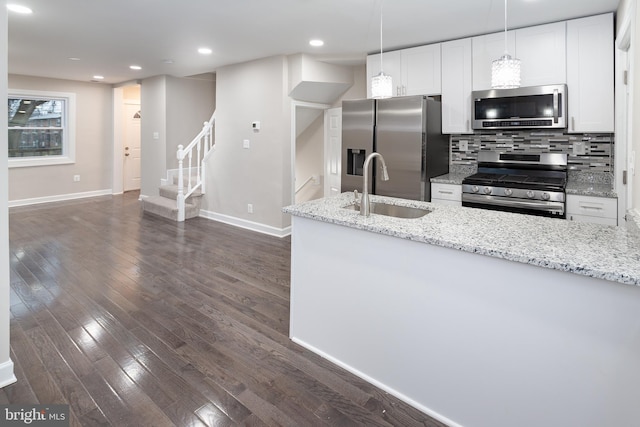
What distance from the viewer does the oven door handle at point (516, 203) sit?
3.39 m

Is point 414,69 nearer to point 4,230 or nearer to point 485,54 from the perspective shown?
point 485,54

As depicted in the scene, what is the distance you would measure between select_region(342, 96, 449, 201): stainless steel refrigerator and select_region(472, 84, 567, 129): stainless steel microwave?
1.59 ft

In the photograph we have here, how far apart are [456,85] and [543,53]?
81cm

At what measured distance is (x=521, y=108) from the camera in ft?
12.0

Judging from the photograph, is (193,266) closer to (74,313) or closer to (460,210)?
(74,313)

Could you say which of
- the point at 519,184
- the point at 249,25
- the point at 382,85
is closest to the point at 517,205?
the point at 519,184

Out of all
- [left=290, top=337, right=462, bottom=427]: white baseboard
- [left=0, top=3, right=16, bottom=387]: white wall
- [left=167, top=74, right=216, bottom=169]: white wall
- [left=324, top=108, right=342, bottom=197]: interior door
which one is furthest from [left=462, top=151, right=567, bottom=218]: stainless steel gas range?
[left=167, top=74, right=216, bottom=169]: white wall

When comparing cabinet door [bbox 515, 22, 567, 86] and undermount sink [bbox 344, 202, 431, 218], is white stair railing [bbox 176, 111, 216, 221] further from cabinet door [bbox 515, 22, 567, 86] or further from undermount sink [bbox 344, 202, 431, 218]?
cabinet door [bbox 515, 22, 567, 86]

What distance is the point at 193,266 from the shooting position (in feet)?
13.2

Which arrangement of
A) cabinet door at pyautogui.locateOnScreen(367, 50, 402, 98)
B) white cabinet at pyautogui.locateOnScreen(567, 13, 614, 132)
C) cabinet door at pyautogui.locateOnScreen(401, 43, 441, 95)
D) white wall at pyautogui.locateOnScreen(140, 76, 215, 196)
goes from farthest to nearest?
white wall at pyautogui.locateOnScreen(140, 76, 215, 196)
cabinet door at pyautogui.locateOnScreen(367, 50, 402, 98)
cabinet door at pyautogui.locateOnScreen(401, 43, 441, 95)
white cabinet at pyautogui.locateOnScreen(567, 13, 614, 132)

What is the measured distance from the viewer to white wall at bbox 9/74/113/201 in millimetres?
7164

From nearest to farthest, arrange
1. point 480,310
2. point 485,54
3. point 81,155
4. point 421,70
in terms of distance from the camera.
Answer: point 480,310
point 485,54
point 421,70
point 81,155

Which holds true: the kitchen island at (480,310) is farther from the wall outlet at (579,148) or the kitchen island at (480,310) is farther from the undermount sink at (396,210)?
the wall outlet at (579,148)

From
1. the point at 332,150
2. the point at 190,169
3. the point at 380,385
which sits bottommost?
the point at 380,385
